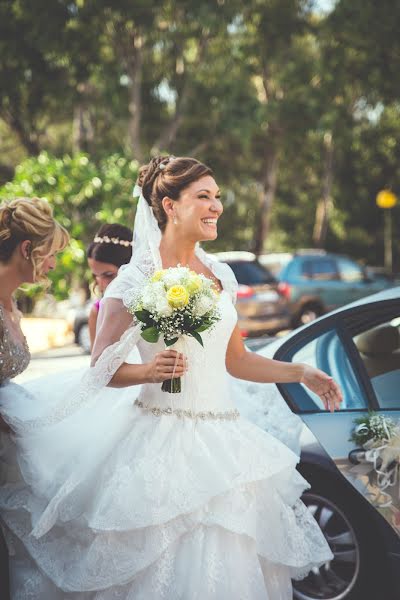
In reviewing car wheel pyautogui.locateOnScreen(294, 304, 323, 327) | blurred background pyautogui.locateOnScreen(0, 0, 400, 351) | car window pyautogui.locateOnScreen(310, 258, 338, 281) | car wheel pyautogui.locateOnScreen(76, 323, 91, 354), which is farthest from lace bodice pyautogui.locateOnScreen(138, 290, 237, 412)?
car window pyautogui.locateOnScreen(310, 258, 338, 281)

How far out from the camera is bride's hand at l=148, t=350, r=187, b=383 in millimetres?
2629

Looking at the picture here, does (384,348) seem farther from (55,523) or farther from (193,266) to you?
(55,523)

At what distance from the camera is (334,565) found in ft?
11.3

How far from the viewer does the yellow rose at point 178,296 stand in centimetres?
252

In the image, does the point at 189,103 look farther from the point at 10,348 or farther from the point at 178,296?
the point at 178,296

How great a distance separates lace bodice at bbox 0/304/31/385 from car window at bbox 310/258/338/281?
1286 cm

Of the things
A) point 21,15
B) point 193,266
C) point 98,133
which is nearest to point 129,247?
point 193,266

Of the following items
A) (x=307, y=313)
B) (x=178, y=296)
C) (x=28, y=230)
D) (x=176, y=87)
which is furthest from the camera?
(x=176, y=87)

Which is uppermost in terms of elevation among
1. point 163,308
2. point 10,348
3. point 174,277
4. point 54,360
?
point 174,277

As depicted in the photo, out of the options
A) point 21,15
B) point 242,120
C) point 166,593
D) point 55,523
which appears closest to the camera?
point 166,593

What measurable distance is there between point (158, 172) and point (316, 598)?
2.15 m

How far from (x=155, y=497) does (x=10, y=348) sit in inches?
35.9

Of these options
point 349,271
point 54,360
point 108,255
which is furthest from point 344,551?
point 349,271

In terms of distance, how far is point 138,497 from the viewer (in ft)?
8.71
